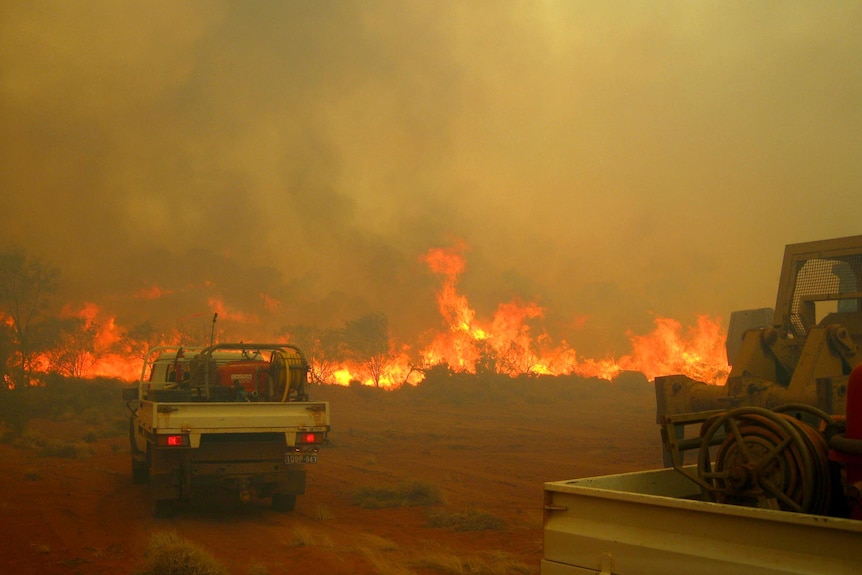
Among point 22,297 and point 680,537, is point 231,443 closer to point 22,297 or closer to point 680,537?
point 680,537

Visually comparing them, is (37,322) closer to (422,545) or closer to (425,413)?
(425,413)

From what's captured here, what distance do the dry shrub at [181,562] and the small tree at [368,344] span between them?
4325cm

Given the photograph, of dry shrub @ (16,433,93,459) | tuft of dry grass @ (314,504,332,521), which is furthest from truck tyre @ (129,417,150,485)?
dry shrub @ (16,433,93,459)

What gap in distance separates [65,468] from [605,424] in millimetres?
20118

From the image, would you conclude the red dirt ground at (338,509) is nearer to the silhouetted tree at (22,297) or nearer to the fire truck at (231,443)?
the fire truck at (231,443)

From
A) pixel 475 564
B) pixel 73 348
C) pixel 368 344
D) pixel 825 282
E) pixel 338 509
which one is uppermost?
pixel 368 344

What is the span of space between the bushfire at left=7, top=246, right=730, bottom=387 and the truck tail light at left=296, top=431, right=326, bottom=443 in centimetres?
3578

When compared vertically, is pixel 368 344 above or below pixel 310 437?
above

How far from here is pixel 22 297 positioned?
43906mm

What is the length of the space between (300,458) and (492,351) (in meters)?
43.7

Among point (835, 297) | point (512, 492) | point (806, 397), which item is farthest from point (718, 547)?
point (512, 492)

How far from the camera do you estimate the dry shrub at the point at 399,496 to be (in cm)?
1232

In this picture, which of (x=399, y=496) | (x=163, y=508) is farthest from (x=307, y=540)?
(x=399, y=496)

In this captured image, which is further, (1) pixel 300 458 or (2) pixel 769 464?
(1) pixel 300 458
